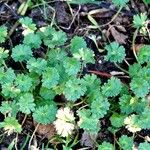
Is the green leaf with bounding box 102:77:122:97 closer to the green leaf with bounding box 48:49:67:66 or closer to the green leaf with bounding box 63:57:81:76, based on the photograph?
the green leaf with bounding box 63:57:81:76

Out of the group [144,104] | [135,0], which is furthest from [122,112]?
[135,0]

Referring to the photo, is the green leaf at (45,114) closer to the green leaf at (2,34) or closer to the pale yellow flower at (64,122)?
the pale yellow flower at (64,122)

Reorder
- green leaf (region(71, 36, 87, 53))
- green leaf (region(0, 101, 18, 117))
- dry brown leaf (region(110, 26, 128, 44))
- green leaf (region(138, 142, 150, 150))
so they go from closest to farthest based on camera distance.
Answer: green leaf (region(138, 142, 150, 150))
green leaf (region(0, 101, 18, 117))
green leaf (region(71, 36, 87, 53))
dry brown leaf (region(110, 26, 128, 44))

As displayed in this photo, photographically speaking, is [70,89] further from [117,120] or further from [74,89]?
[117,120]

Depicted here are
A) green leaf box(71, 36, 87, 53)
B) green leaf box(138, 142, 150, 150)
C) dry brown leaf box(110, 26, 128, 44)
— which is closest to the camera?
green leaf box(138, 142, 150, 150)

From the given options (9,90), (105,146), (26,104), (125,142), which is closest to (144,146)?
(125,142)

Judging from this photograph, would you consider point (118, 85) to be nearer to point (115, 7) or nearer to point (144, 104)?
point (144, 104)

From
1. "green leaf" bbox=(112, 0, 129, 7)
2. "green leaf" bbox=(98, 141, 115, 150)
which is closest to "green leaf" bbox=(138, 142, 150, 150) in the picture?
"green leaf" bbox=(98, 141, 115, 150)
